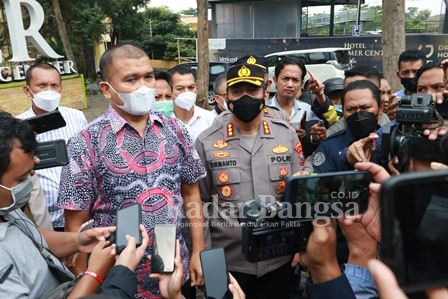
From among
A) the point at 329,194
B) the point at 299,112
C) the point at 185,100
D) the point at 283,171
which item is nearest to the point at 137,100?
the point at 283,171

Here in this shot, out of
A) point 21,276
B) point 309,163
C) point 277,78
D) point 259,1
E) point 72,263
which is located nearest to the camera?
point 21,276

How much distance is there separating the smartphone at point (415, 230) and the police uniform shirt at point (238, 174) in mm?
1341

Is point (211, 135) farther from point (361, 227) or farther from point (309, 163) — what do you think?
point (361, 227)

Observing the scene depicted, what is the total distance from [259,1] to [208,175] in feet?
67.8

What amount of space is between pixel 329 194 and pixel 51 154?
3.85 feet

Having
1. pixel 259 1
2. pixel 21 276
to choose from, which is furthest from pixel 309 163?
pixel 259 1

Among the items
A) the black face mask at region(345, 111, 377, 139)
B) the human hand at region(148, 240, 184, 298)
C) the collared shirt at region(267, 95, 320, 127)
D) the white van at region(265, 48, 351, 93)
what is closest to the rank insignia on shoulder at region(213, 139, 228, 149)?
the black face mask at region(345, 111, 377, 139)

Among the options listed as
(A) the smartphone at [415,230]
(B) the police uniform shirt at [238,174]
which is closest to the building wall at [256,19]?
(B) the police uniform shirt at [238,174]

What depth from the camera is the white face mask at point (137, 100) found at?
1.83 meters

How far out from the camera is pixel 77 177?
171cm

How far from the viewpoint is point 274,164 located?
7.19 ft

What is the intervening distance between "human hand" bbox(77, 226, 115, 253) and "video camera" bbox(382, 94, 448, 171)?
1302 millimetres

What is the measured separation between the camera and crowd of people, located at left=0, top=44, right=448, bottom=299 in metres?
1.33

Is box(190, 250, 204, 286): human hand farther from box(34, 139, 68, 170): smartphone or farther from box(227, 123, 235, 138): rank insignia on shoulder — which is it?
box(34, 139, 68, 170): smartphone
